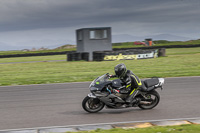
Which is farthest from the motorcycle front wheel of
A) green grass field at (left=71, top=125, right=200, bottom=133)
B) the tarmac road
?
green grass field at (left=71, top=125, right=200, bottom=133)

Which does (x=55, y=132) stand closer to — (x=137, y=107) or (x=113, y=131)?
(x=113, y=131)

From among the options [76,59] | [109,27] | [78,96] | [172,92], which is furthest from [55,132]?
[109,27]

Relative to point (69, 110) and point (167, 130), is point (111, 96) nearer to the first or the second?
point (69, 110)

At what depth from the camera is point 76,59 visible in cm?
2912

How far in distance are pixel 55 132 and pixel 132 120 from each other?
76.7 inches

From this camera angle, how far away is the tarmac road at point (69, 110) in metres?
6.74

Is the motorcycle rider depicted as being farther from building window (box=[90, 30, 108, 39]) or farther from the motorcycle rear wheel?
building window (box=[90, 30, 108, 39])

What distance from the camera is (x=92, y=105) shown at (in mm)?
7457

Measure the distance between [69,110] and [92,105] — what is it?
0.83m

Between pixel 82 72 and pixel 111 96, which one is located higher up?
pixel 111 96

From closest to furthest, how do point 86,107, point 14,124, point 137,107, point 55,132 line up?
point 55,132
point 14,124
point 86,107
point 137,107

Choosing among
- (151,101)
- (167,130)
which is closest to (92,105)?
(151,101)

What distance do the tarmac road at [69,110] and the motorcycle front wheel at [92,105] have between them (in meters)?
0.16

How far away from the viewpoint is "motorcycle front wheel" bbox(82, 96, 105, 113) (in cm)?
738
